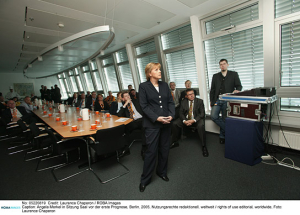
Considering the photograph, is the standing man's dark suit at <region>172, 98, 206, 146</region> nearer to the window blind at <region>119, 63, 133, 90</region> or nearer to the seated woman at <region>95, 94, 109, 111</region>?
the seated woman at <region>95, 94, 109, 111</region>

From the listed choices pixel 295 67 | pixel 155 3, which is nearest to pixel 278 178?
pixel 295 67

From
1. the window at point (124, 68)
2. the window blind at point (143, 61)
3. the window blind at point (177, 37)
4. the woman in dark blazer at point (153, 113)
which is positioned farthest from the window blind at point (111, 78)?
the woman in dark blazer at point (153, 113)

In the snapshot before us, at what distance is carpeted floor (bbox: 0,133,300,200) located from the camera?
2.04 meters

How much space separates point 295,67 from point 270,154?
1.69 metres

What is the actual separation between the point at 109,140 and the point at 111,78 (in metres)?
7.02

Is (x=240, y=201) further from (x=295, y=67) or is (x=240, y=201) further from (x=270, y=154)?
(x=295, y=67)

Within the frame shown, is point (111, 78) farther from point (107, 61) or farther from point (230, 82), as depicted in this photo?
point (230, 82)

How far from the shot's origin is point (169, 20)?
14.4 feet

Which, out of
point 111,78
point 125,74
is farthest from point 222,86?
point 111,78

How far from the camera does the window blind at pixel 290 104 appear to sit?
311 centimetres

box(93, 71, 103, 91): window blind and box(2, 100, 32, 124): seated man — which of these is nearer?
box(2, 100, 32, 124): seated man

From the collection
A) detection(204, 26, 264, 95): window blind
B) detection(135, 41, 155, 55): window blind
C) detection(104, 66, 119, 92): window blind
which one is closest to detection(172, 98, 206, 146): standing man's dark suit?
detection(204, 26, 264, 95): window blind

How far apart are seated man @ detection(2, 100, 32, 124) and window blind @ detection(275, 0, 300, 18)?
642 cm

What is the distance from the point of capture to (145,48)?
Result: 6328 mm
